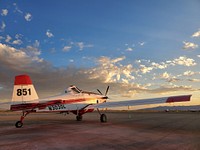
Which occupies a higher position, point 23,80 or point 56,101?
point 23,80

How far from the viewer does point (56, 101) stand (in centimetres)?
2072

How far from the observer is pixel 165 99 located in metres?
16.0

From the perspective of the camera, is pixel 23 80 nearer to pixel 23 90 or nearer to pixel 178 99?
pixel 23 90

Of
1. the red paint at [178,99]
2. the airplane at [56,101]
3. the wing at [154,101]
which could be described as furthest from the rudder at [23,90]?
the red paint at [178,99]

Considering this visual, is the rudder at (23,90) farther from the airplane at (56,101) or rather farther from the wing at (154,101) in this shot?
the wing at (154,101)

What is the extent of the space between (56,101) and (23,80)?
345cm

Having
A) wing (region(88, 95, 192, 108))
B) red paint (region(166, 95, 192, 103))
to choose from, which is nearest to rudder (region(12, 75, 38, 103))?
wing (region(88, 95, 192, 108))

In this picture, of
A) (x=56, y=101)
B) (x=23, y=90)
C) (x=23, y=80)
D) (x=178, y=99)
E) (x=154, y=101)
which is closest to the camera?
(x=178, y=99)

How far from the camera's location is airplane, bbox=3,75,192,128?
17938 millimetres

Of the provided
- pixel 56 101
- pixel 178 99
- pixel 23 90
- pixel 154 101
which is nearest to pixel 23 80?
pixel 23 90

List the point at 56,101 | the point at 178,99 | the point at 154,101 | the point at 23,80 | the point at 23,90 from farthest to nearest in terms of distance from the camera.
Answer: the point at 56,101
the point at 23,80
the point at 23,90
the point at 154,101
the point at 178,99

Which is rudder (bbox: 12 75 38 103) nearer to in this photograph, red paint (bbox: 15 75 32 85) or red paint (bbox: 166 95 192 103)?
red paint (bbox: 15 75 32 85)

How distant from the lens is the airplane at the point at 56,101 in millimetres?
17938

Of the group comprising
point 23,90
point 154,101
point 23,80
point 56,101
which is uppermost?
point 23,80
